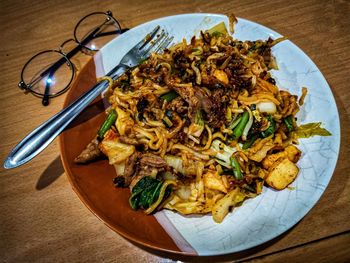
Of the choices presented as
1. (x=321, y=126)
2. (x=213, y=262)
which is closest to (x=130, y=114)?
(x=213, y=262)

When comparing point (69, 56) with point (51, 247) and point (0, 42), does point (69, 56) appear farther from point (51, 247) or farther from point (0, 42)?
point (51, 247)

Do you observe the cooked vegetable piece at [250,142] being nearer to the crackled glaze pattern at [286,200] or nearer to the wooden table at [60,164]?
the crackled glaze pattern at [286,200]

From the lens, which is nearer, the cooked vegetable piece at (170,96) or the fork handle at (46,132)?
the fork handle at (46,132)

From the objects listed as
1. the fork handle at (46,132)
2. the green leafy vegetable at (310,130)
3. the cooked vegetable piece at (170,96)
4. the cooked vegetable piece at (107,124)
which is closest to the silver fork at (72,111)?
the fork handle at (46,132)

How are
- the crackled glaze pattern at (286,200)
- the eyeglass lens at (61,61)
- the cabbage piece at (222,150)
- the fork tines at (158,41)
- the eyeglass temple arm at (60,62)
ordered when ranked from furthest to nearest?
1. the eyeglass lens at (61,61)
2. the eyeglass temple arm at (60,62)
3. the fork tines at (158,41)
4. the cabbage piece at (222,150)
5. the crackled glaze pattern at (286,200)

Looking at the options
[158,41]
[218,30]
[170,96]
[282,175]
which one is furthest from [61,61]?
[282,175]

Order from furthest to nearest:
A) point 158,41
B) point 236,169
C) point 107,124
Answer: point 158,41 < point 107,124 < point 236,169

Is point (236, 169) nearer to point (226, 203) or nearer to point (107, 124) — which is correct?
point (226, 203)
